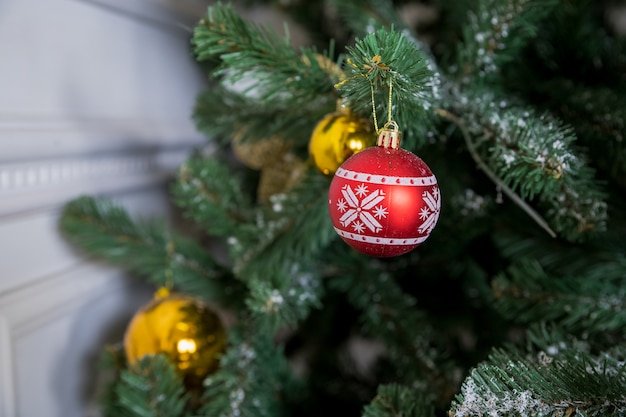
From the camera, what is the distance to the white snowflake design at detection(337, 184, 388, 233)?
29 centimetres

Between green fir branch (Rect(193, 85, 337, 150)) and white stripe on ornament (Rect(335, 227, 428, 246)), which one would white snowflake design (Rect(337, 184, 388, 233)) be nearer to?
white stripe on ornament (Rect(335, 227, 428, 246))

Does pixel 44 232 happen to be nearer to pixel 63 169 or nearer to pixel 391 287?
pixel 63 169

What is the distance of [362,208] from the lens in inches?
11.4

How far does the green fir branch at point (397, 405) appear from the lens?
13.1 inches

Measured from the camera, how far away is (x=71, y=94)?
51cm

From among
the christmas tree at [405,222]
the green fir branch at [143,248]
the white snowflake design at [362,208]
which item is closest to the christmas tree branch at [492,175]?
the christmas tree at [405,222]

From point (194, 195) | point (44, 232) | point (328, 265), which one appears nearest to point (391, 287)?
point (328, 265)

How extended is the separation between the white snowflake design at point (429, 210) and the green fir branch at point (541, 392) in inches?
3.1

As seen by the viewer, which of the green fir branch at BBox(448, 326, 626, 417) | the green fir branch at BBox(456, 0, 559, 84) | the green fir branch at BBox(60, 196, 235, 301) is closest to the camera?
the green fir branch at BBox(448, 326, 626, 417)

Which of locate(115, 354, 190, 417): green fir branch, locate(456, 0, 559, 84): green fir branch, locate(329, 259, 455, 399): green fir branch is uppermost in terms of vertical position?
locate(456, 0, 559, 84): green fir branch

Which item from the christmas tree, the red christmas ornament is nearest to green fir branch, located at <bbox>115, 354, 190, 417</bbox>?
the christmas tree

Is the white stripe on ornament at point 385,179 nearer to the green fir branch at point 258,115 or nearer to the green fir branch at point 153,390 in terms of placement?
the green fir branch at point 258,115

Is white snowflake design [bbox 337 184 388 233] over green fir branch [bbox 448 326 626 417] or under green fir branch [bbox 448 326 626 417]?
over

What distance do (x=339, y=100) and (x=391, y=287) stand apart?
0.65 feet
